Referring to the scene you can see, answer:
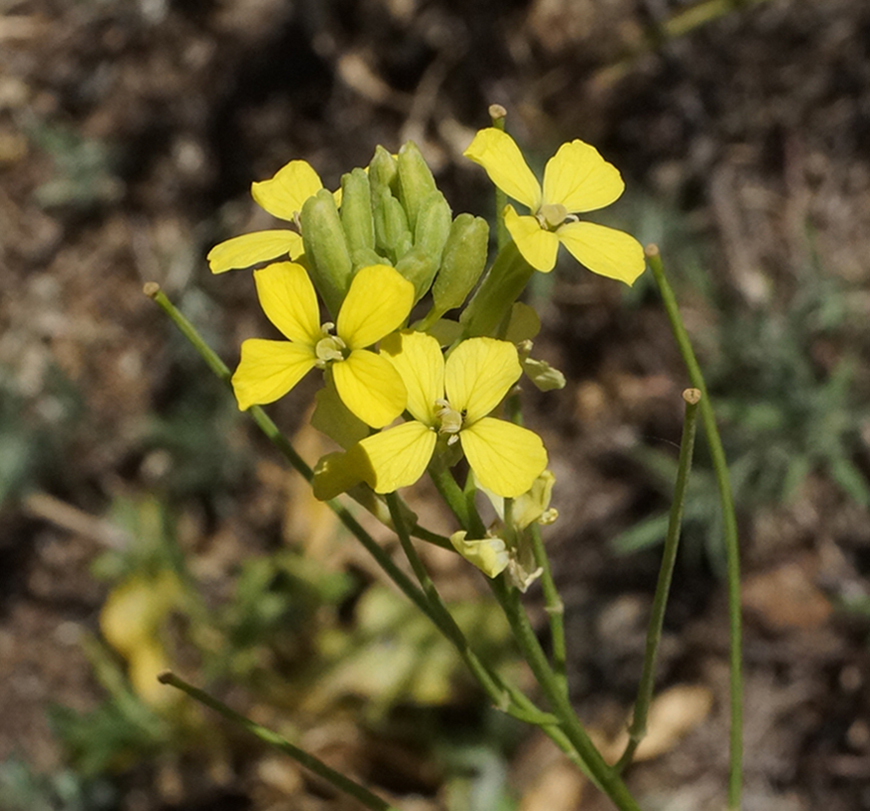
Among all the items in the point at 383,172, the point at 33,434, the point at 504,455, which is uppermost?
the point at 383,172

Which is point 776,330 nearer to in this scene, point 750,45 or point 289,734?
point 750,45

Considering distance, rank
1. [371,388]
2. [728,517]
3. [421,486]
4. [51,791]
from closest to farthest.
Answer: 1. [371,388]
2. [728,517]
3. [51,791]
4. [421,486]

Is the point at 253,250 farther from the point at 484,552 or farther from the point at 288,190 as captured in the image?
the point at 484,552

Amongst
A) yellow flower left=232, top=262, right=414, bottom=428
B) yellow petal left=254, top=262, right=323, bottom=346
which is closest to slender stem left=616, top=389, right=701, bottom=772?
yellow flower left=232, top=262, right=414, bottom=428

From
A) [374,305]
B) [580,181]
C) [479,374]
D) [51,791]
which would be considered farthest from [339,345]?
[51,791]

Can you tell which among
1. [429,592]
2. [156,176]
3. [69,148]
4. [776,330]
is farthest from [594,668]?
[69,148]

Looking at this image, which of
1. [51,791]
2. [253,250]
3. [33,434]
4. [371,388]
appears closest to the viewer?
[371,388]
